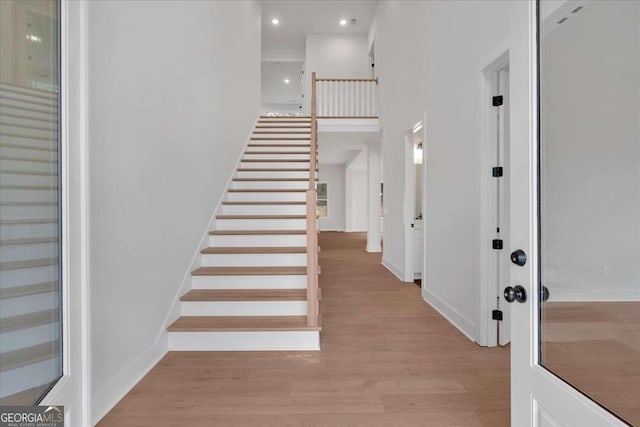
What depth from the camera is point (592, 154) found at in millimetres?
2271

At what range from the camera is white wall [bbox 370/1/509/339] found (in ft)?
9.24

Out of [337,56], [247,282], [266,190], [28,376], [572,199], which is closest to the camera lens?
[28,376]

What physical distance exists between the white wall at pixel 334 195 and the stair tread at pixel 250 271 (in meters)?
10.2

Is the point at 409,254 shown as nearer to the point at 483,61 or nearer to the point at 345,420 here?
the point at 483,61

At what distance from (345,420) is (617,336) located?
1.53 meters

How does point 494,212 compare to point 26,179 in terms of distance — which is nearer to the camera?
point 26,179

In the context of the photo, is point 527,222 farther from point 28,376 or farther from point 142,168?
point 142,168

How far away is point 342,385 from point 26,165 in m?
1.96

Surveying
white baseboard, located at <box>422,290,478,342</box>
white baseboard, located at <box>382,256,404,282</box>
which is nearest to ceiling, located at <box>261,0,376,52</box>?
white baseboard, located at <box>382,256,404,282</box>

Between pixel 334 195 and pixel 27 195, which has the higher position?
pixel 334 195

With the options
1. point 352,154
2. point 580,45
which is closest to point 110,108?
point 580,45

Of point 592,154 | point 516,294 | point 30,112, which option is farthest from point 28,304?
point 592,154

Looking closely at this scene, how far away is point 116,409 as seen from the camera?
1909 millimetres

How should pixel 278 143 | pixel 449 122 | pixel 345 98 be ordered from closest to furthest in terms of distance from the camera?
pixel 449 122
pixel 278 143
pixel 345 98
